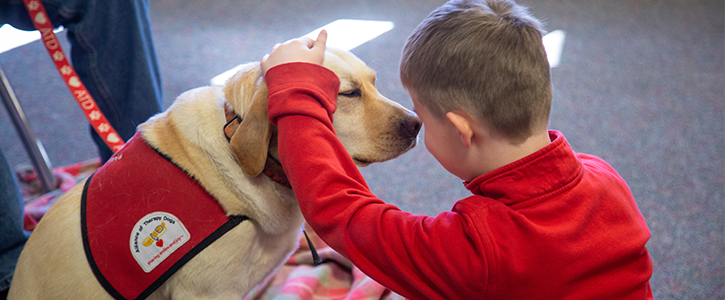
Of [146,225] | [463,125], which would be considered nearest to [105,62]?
[146,225]

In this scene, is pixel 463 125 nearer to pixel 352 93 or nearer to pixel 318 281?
pixel 352 93

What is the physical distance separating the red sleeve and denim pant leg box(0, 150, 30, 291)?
1.15 meters

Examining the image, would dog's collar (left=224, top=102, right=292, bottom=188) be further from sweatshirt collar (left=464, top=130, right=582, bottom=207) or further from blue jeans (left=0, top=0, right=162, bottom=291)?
blue jeans (left=0, top=0, right=162, bottom=291)

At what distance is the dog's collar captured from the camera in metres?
1.03

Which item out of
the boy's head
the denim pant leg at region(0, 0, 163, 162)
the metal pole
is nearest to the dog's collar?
the boy's head

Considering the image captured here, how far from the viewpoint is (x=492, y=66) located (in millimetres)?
819

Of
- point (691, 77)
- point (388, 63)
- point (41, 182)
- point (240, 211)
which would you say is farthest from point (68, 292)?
point (691, 77)

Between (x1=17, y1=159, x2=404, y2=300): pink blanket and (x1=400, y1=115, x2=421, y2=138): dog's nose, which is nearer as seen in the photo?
(x1=400, y1=115, x2=421, y2=138): dog's nose

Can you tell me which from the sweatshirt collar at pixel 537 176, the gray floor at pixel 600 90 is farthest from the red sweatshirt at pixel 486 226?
the gray floor at pixel 600 90

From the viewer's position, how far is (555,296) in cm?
83

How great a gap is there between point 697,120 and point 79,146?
3.36 metres

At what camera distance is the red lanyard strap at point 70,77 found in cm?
138

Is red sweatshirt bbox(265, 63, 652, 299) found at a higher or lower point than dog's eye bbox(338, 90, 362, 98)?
lower

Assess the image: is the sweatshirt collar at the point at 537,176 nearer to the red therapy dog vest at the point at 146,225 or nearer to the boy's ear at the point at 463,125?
the boy's ear at the point at 463,125
